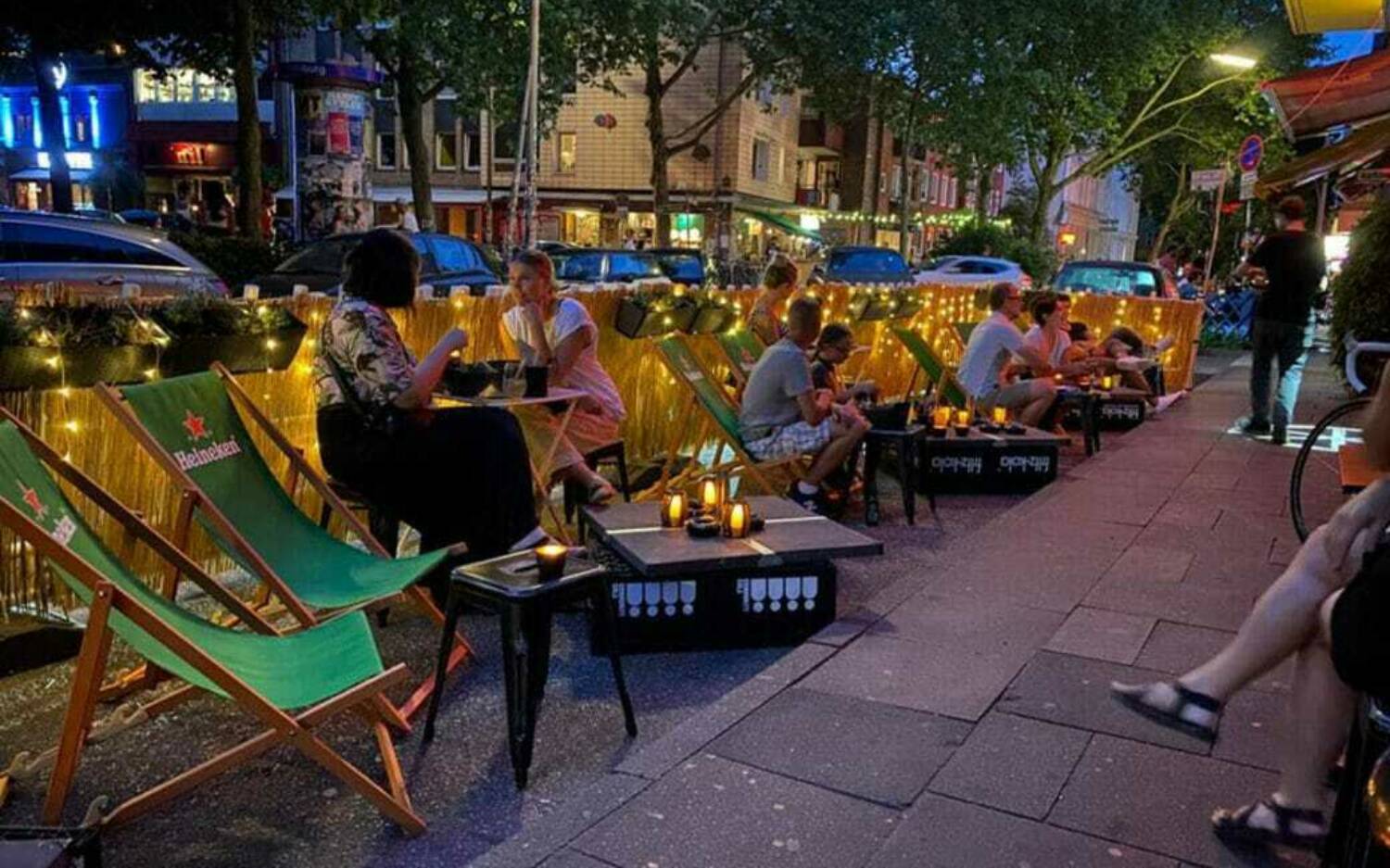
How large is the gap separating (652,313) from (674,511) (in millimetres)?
2832

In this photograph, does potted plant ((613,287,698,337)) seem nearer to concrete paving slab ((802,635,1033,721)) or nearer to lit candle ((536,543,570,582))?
concrete paving slab ((802,635,1033,721))

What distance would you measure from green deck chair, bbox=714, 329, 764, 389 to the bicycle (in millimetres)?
3239

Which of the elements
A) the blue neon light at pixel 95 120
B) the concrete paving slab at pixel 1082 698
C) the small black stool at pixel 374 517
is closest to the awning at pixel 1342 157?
the concrete paving slab at pixel 1082 698

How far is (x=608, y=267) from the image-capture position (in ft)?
53.2

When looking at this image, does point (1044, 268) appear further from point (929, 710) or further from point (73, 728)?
point (73, 728)

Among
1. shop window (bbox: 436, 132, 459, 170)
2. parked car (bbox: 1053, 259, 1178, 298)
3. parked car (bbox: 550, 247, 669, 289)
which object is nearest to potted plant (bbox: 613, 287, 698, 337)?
parked car (bbox: 550, 247, 669, 289)

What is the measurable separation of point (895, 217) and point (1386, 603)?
47.1 m

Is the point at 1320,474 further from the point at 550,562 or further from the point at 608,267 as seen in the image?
the point at 608,267

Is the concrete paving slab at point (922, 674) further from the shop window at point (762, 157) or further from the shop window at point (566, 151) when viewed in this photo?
the shop window at point (762, 157)

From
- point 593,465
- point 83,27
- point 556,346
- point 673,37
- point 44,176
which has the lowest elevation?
point 593,465

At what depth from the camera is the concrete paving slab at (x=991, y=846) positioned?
8.45 feet

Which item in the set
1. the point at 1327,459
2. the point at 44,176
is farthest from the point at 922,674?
the point at 44,176

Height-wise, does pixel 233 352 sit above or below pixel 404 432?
above

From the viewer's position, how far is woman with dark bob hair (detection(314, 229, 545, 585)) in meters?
4.21
